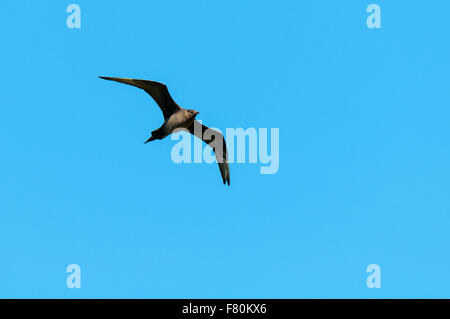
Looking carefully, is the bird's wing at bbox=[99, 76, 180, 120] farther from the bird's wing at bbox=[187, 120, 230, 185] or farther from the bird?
the bird's wing at bbox=[187, 120, 230, 185]

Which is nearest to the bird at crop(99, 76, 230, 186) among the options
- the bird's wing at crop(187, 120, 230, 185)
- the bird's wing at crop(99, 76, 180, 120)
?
the bird's wing at crop(99, 76, 180, 120)

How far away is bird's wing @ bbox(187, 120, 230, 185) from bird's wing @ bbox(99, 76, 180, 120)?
1786 millimetres

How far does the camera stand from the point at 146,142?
20.0m

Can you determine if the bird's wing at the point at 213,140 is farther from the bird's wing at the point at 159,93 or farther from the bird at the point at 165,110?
the bird's wing at the point at 159,93

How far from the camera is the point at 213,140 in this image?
2322cm

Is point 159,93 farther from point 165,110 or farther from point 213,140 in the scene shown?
point 213,140

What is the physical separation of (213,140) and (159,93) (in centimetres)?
406

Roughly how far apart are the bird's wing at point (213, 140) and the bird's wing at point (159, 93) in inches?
70.3

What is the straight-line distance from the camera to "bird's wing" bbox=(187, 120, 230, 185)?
22.5 metres

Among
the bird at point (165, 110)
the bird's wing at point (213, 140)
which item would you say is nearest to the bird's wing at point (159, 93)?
the bird at point (165, 110)
